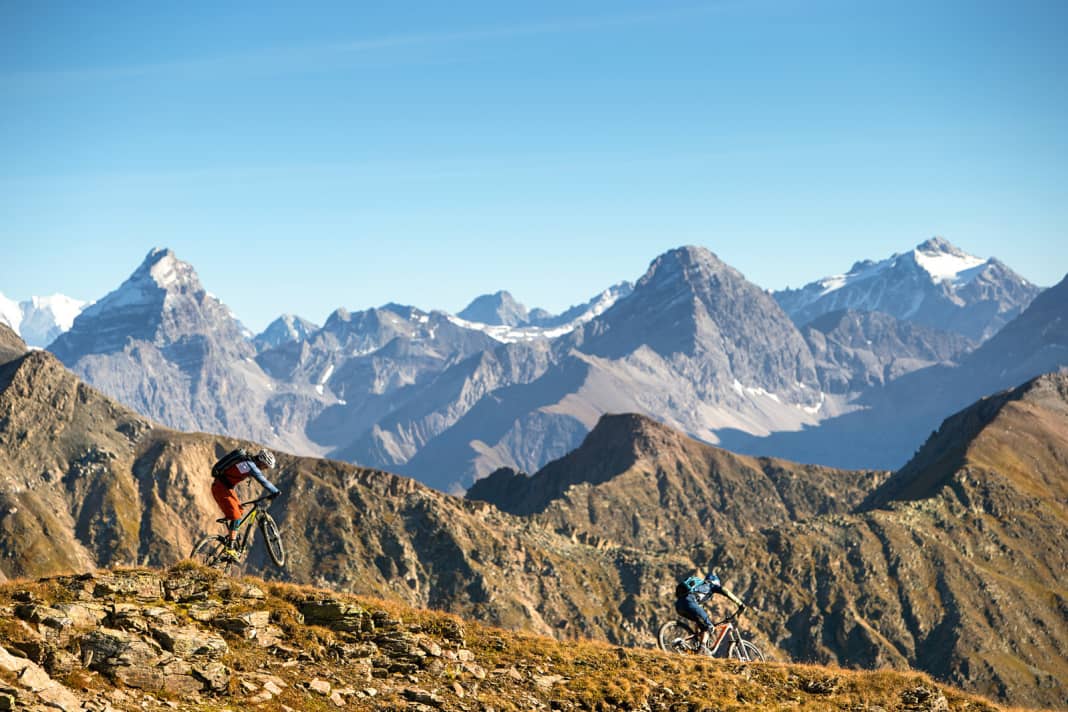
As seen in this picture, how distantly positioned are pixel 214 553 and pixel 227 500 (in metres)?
1.98

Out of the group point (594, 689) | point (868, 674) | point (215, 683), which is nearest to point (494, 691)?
point (594, 689)

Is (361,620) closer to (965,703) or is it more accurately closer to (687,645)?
(687,645)

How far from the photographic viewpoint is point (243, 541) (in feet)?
118

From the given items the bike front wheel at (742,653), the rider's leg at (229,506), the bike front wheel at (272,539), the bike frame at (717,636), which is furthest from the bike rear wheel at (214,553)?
the bike front wheel at (742,653)

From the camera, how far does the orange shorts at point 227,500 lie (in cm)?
3450

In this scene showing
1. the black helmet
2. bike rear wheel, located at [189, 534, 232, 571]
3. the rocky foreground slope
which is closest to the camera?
the rocky foreground slope

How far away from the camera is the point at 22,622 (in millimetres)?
26688

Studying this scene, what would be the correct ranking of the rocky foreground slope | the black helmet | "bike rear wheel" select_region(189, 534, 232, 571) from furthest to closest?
"bike rear wheel" select_region(189, 534, 232, 571), the black helmet, the rocky foreground slope

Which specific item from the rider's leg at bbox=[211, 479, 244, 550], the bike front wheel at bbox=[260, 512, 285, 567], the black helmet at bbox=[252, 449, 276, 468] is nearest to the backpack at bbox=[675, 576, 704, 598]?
the bike front wheel at bbox=[260, 512, 285, 567]

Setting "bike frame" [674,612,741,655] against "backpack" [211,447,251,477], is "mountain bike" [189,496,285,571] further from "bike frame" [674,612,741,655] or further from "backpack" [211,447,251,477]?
"bike frame" [674,612,741,655]

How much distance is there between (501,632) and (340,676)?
390 inches

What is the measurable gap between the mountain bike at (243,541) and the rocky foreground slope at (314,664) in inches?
31.6

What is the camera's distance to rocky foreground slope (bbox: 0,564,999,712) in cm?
2639

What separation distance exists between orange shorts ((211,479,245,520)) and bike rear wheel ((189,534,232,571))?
90 centimetres
